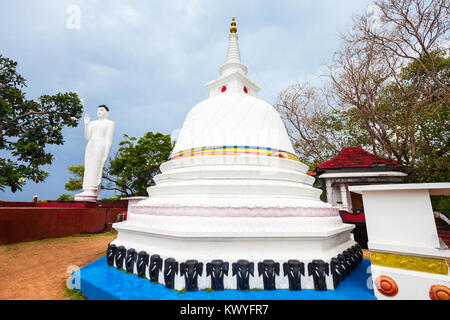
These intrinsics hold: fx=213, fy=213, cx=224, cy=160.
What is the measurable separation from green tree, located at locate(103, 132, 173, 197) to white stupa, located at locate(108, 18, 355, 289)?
15.0m

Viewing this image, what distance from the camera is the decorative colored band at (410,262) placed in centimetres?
282

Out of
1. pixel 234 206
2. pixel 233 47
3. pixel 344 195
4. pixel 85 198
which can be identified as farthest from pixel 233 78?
pixel 85 198

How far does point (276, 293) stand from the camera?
3.45m

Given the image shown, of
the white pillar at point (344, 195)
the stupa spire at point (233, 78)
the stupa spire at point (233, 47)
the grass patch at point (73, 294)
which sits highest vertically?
the stupa spire at point (233, 47)

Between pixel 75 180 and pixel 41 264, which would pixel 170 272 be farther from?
pixel 75 180

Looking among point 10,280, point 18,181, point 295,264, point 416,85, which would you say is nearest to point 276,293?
point 295,264

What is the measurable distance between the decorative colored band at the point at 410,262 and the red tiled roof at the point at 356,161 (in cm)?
723

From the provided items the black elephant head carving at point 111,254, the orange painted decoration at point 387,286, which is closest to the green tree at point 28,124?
the black elephant head carving at point 111,254

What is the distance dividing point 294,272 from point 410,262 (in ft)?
5.32

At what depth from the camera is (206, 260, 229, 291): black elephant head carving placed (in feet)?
11.6

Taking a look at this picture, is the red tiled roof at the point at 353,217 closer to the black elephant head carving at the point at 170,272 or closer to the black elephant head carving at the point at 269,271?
the black elephant head carving at the point at 269,271

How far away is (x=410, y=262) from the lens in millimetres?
2996
